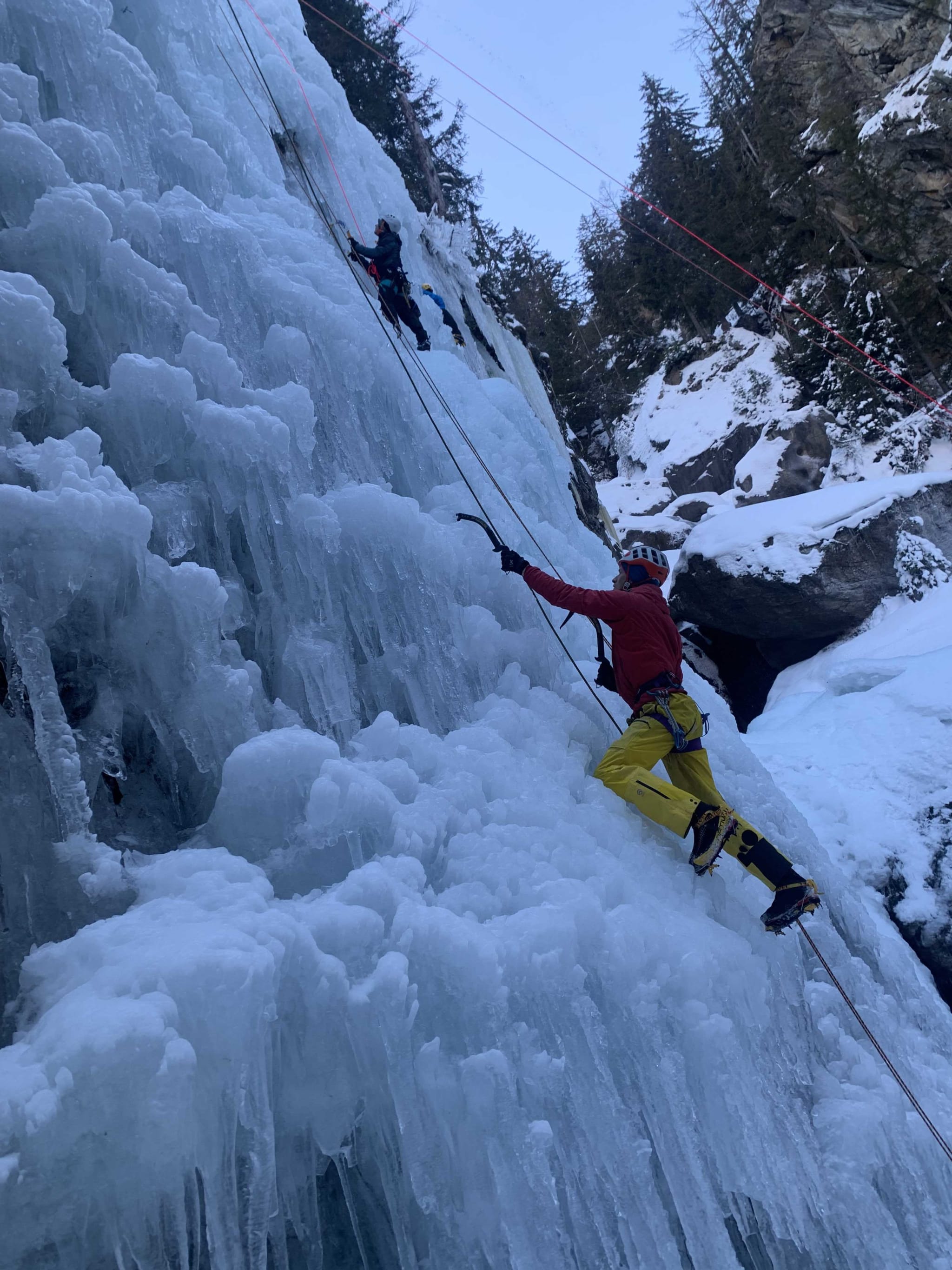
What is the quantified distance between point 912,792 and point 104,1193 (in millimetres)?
5523

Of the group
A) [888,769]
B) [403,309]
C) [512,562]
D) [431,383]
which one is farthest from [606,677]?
[403,309]

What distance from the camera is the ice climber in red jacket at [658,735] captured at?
10.3 feet

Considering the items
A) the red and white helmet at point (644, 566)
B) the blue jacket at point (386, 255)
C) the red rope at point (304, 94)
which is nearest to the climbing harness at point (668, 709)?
the red and white helmet at point (644, 566)

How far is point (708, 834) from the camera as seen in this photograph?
314cm

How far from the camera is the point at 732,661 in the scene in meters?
11.3

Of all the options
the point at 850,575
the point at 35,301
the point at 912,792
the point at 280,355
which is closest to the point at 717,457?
the point at 850,575

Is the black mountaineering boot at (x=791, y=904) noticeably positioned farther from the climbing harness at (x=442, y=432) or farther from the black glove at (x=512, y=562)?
the black glove at (x=512, y=562)

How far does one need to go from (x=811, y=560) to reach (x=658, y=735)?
7322mm

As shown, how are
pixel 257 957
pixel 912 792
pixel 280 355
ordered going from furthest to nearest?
pixel 912 792
pixel 280 355
pixel 257 957

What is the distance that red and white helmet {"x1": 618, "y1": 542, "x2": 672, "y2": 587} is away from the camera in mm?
3953

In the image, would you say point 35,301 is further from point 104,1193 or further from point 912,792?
point 912,792

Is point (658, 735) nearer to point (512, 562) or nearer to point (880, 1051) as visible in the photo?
point (512, 562)

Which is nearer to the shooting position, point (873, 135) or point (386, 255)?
point (386, 255)

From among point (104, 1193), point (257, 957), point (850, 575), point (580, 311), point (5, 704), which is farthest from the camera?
point (580, 311)
